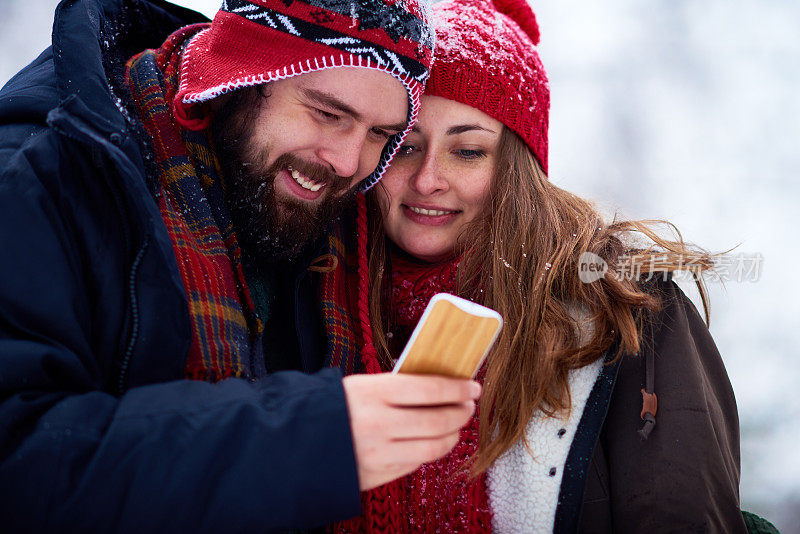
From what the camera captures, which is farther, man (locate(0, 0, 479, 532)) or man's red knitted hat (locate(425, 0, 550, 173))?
man's red knitted hat (locate(425, 0, 550, 173))

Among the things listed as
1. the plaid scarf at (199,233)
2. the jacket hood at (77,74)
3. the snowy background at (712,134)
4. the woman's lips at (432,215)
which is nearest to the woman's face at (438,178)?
the woman's lips at (432,215)

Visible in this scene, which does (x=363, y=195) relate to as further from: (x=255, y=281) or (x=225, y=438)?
(x=225, y=438)

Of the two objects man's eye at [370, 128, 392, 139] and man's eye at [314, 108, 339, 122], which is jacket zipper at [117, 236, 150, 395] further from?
man's eye at [370, 128, 392, 139]

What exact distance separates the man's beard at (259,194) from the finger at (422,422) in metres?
0.86

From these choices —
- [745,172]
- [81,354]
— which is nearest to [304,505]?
[81,354]

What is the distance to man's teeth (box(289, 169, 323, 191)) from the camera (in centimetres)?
168

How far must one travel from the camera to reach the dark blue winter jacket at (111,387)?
35.4 inches

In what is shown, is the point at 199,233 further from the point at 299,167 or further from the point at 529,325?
the point at 529,325

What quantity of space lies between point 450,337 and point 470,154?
1048 mm

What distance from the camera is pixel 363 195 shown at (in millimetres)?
2025

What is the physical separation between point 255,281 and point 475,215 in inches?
29.3

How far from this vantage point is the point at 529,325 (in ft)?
5.33

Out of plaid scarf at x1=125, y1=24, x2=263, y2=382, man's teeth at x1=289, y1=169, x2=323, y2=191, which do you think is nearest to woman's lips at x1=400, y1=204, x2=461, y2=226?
man's teeth at x1=289, y1=169, x2=323, y2=191

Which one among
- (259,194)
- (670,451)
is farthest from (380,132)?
(670,451)
